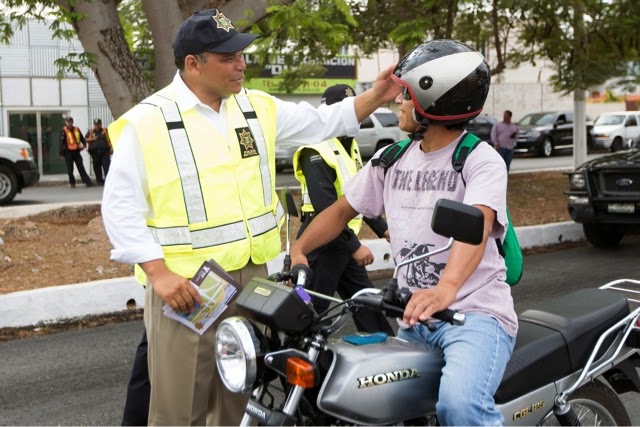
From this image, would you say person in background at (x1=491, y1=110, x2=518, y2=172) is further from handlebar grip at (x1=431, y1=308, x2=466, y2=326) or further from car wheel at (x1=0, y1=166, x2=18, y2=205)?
handlebar grip at (x1=431, y1=308, x2=466, y2=326)

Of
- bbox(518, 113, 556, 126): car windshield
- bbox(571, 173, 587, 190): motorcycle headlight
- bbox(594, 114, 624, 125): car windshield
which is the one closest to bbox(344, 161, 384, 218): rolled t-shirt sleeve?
bbox(571, 173, 587, 190): motorcycle headlight

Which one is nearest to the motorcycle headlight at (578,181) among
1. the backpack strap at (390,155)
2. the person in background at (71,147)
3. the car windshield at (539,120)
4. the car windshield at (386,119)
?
the backpack strap at (390,155)

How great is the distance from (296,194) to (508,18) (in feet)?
15.8

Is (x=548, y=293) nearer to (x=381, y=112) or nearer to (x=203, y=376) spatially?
(x=203, y=376)

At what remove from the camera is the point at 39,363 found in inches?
258

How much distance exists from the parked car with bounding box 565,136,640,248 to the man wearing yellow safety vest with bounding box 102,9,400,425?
8262 mm

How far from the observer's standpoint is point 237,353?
8.79ft

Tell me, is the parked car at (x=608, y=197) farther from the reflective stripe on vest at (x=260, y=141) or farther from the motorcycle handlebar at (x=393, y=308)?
the motorcycle handlebar at (x=393, y=308)

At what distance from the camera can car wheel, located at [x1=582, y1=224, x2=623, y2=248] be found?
11727 millimetres

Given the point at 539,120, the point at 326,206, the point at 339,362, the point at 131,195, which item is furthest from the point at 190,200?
the point at 539,120

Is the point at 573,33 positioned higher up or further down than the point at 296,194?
higher up

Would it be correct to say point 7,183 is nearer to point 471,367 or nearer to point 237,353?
point 237,353

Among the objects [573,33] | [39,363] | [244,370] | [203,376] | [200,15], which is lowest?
[39,363]

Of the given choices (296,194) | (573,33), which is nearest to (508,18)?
(573,33)
